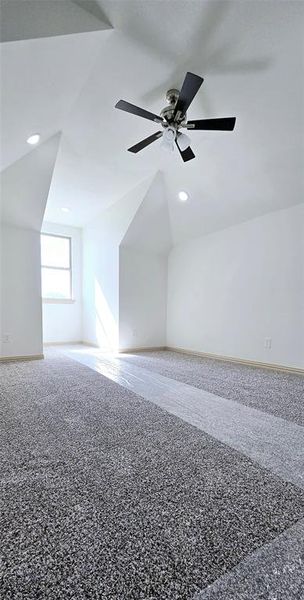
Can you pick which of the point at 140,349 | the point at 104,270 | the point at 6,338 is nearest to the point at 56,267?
the point at 104,270

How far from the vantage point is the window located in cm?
591

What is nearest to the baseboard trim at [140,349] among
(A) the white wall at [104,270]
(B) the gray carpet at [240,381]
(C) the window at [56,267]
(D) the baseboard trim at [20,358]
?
(A) the white wall at [104,270]

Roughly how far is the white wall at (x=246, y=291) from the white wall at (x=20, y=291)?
8.49 ft

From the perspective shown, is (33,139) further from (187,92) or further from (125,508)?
(125,508)

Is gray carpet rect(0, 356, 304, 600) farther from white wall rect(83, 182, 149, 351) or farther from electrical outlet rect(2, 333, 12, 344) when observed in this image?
white wall rect(83, 182, 149, 351)

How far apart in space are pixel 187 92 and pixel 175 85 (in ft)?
1.41

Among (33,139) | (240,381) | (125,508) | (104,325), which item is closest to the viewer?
(125,508)

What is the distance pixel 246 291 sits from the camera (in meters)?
4.06

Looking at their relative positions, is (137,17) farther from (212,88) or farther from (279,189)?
(279,189)

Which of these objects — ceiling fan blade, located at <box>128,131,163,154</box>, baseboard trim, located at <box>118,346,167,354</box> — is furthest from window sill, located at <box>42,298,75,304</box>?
ceiling fan blade, located at <box>128,131,163,154</box>

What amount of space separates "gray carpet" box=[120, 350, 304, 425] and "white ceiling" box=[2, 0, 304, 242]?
2.24 meters

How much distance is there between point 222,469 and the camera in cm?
134

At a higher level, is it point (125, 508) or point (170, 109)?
point (170, 109)

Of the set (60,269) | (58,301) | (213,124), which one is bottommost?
(58,301)
